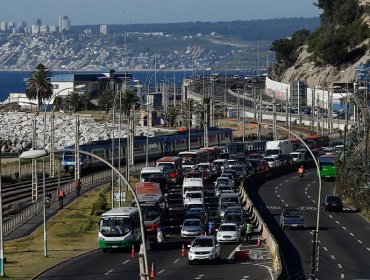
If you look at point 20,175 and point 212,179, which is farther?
point 20,175

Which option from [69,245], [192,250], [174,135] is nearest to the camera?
[192,250]

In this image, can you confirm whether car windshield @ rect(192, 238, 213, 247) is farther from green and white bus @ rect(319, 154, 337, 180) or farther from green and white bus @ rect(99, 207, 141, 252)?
green and white bus @ rect(319, 154, 337, 180)

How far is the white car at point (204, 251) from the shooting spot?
52.7 metres

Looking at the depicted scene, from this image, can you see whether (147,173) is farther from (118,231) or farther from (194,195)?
(118,231)

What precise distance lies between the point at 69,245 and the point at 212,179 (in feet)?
122

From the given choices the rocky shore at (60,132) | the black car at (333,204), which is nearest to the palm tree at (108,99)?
the rocky shore at (60,132)

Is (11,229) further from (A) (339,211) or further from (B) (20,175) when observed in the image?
(B) (20,175)

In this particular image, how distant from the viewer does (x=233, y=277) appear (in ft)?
160

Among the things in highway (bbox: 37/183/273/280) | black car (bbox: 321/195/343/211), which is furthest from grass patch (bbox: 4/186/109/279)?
black car (bbox: 321/195/343/211)

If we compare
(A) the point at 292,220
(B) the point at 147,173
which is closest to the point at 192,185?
(B) the point at 147,173

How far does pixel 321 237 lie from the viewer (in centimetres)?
6172

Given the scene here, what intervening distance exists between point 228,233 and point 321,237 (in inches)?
192

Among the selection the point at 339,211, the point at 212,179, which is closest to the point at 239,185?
the point at 212,179

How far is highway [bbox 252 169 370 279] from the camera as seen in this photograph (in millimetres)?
50519
